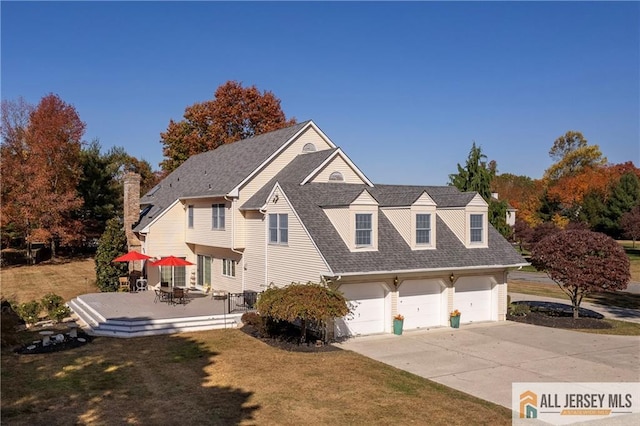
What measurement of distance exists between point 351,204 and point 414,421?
34.4ft

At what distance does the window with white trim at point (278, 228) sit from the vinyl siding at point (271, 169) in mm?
3016

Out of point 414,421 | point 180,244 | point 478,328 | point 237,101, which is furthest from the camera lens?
point 237,101

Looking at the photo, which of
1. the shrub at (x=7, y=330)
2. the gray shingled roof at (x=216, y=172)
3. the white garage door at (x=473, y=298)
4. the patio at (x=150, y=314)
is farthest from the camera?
the gray shingled roof at (x=216, y=172)

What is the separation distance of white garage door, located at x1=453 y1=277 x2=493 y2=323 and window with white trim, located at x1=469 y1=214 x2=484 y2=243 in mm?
1808

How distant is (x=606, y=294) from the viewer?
35.8m

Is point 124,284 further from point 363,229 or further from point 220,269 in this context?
point 363,229

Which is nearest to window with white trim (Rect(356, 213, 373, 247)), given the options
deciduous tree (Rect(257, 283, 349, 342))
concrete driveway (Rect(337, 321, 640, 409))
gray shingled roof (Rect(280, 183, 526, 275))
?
gray shingled roof (Rect(280, 183, 526, 275))

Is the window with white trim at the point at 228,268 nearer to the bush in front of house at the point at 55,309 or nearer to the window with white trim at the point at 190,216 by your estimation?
the window with white trim at the point at 190,216

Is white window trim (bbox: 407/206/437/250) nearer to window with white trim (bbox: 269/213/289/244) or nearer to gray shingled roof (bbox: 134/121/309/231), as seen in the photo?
window with white trim (bbox: 269/213/289/244)

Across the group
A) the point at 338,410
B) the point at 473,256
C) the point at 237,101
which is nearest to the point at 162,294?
the point at 473,256

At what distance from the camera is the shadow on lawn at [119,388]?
12.4m

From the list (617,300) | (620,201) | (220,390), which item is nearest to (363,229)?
(220,390)

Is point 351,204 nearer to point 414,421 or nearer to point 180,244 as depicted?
point 414,421

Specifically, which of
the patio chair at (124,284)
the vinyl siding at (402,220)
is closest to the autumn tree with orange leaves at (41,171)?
the patio chair at (124,284)
